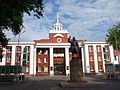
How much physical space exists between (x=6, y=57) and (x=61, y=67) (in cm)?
2089

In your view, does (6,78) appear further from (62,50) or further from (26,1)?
(62,50)

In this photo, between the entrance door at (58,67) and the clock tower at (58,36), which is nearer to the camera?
the entrance door at (58,67)

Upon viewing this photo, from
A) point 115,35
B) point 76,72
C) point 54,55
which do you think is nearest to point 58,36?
point 54,55

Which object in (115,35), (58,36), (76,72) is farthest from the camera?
(58,36)

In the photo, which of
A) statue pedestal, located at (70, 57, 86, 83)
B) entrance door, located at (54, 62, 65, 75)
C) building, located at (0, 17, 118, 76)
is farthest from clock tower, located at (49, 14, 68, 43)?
statue pedestal, located at (70, 57, 86, 83)

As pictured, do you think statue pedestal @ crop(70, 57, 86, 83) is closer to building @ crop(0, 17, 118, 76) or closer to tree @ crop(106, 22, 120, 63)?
tree @ crop(106, 22, 120, 63)

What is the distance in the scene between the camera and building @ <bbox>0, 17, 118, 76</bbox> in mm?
70438

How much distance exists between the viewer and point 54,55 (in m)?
77.8

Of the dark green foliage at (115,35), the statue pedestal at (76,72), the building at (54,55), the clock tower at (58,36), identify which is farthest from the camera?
the clock tower at (58,36)

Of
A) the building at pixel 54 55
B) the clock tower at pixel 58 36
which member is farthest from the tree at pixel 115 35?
the clock tower at pixel 58 36

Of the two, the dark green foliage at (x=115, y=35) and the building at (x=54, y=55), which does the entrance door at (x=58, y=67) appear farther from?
the dark green foliage at (x=115, y=35)

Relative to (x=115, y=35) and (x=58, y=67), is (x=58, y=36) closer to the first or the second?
(x=58, y=67)

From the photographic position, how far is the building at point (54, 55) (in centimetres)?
7044

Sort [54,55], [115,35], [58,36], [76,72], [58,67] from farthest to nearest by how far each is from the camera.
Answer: [58,36] → [58,67] → [54,55] → [115,35] → [76,72]
